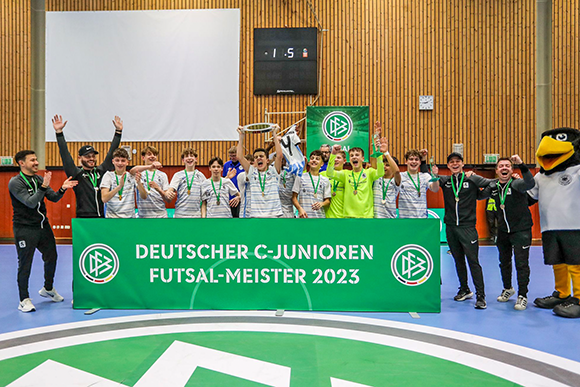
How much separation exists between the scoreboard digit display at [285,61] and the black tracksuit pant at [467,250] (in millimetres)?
7506

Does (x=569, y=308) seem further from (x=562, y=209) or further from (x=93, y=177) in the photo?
(x=93, y=177)

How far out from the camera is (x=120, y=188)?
514 centimetres

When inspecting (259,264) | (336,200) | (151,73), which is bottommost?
(259,264)

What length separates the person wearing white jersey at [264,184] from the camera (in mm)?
5062

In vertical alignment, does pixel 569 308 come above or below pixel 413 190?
below

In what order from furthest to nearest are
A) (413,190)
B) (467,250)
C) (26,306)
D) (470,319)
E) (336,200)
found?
(336,200)
(413,190)
(467,250)
(26,306)
(470,319)

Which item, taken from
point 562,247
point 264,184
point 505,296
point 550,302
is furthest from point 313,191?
point 550,302

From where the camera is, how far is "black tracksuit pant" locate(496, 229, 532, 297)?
4934mm

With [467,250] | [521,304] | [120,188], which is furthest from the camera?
[120,188]

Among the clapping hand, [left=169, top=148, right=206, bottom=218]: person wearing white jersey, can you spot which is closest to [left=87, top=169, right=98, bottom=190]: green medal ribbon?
the clapping hand

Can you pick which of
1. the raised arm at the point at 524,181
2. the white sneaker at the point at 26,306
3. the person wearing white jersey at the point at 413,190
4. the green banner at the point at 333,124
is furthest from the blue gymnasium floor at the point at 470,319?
the green banner at the point at 333,124

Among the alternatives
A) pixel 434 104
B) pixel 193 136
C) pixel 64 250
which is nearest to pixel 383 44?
pixel 434 104

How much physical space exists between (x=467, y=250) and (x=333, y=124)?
6925mm

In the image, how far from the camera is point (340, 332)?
12.7 ft
